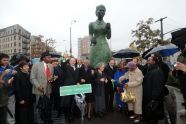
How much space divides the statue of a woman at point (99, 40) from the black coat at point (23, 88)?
3487 mm

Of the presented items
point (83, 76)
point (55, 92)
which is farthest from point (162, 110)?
point (55, 92)

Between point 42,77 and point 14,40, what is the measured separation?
121 meters

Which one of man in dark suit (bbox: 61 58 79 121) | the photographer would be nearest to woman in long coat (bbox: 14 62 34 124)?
the photographer

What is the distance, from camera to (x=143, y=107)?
26.2 ft

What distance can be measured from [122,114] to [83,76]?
1.70 metres

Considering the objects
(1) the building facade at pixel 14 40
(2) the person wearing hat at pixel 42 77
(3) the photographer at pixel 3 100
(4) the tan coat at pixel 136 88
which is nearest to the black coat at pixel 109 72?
(4) the tan coat at pixel 136 88

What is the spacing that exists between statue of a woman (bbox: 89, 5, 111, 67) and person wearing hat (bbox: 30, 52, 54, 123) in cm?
255

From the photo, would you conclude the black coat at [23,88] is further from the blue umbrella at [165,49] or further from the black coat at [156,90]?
the blue umbrella at [165,49]

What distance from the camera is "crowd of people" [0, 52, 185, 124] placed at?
6.95 metres

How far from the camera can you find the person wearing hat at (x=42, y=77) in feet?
24.2

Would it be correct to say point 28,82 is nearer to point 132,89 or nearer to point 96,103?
point 96,103

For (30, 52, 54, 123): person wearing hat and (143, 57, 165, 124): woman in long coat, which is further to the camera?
(30, 52, 54, 123): person wearing hat

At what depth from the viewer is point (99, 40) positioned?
10391mm

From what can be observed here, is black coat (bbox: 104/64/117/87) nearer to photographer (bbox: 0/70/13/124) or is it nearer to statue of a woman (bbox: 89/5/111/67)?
statue of a woman (bbox: 89/5/111/67)
